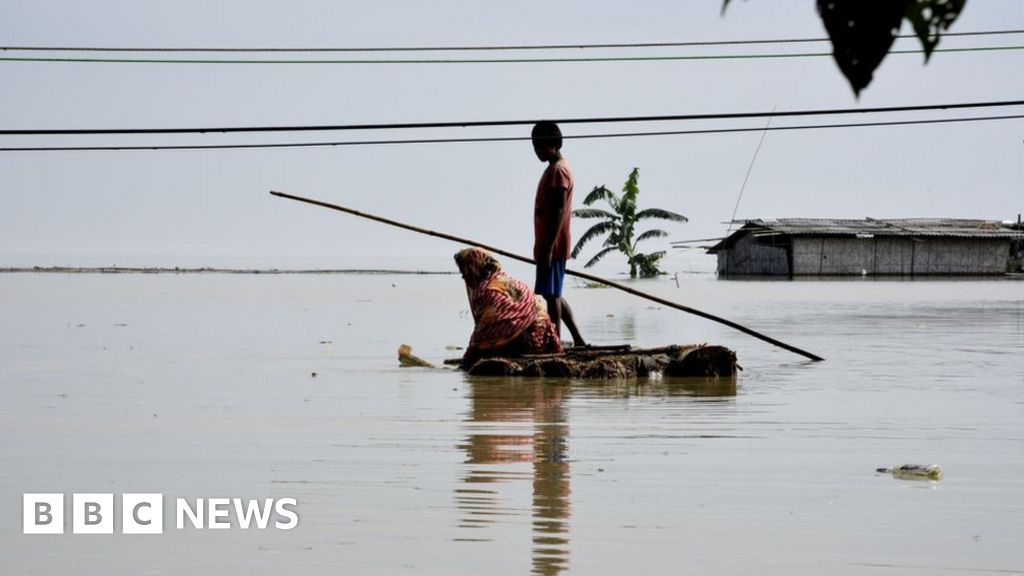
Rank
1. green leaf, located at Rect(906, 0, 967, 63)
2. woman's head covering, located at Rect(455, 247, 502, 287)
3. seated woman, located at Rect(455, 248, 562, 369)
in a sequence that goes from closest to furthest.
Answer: green leaf, located at Rect(906, 0, 967, 63)
seated woman, located at Rect(455, 248, 562, 369)
woman's head covering, located at Rect(455, 247, 502, 287)

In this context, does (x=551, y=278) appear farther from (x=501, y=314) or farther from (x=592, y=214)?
(x=592, y=214)

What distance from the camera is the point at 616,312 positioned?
2642 cm

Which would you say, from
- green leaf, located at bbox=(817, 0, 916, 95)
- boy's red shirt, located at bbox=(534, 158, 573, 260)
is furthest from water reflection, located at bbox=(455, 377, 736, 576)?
green leaf, located at bbox=(817, 0, 916, 95)

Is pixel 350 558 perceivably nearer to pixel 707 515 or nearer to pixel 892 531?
pixel 707 515

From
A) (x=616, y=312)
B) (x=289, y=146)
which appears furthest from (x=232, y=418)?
(x=616, y=312)

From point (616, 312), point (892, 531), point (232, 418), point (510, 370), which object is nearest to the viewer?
point (892, 531)

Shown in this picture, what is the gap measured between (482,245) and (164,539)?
642 centimetres

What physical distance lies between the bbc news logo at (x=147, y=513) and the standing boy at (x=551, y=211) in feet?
17.6

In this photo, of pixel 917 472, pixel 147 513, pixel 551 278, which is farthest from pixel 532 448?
pixel 551 278

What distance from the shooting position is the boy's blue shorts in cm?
1042

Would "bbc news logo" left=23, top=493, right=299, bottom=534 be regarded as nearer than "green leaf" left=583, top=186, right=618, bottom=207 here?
Yes

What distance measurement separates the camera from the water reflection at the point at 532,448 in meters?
4.75

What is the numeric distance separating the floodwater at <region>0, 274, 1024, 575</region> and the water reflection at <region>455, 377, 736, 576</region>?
0.02 meters

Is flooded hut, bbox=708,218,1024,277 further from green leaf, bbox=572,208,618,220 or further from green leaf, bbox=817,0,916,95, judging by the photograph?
green leaf, bbox=817,0,916,95
